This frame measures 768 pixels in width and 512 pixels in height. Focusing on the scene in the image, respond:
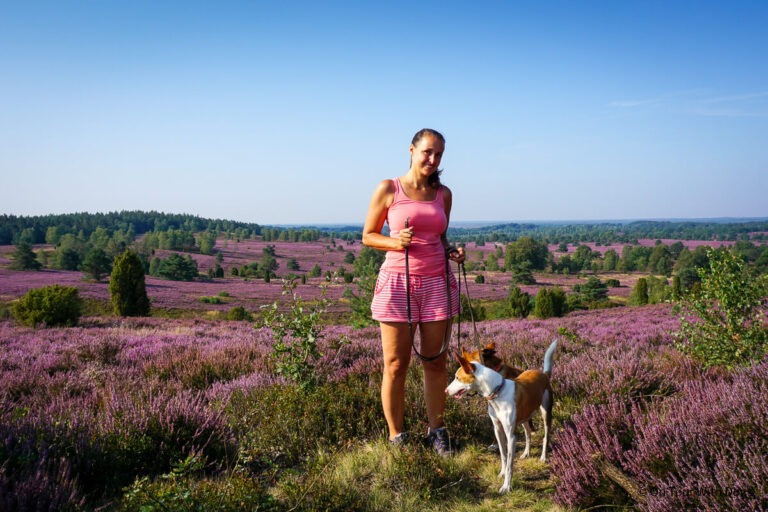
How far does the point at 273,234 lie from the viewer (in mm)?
137000

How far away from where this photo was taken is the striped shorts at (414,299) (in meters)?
2.88

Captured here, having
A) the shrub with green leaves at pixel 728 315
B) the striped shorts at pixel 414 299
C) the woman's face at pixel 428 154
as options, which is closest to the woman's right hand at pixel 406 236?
the striped shorts at pixel 414 299

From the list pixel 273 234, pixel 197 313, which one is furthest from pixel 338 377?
pixel 273 234

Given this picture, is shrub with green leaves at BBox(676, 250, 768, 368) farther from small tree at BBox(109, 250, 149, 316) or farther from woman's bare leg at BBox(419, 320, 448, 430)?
small tree at BBox(109, 250, 149, 316)

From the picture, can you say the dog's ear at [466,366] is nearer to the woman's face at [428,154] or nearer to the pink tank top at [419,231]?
the pink tank top at [419,231]

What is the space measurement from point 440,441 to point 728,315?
3.16 m

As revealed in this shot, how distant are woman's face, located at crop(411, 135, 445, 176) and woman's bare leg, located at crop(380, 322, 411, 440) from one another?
111 centimetres

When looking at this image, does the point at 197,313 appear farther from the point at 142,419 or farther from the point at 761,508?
the point at 761,508

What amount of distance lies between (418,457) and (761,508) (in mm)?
1626

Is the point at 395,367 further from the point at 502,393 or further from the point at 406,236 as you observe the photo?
the point at 406,236

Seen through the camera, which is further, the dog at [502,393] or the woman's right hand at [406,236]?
the woman's right hand at [406,236]

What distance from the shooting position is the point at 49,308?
512 inches

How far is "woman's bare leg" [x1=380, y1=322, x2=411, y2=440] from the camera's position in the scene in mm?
2910

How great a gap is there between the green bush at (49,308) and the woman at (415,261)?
561 inches
